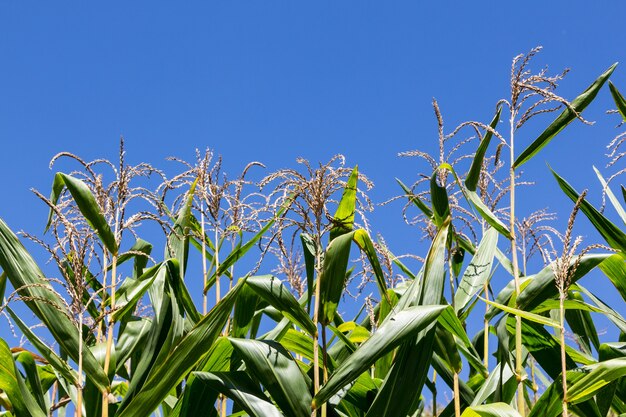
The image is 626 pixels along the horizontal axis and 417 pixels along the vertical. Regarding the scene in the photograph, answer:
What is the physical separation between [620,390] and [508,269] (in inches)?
27.1

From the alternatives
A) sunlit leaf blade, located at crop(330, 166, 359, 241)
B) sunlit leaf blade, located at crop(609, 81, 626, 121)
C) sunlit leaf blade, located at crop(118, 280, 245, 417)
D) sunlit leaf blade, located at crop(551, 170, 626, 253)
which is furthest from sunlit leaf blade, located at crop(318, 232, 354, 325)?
sunlit leaf blade, located at crop(609, 81, 626, 121)

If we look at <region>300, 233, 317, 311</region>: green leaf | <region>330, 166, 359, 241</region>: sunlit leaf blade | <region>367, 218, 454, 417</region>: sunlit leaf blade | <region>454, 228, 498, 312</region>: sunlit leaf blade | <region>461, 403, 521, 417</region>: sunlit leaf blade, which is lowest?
<region>461, 403, 521, 417</region>: sunlit leaf blade

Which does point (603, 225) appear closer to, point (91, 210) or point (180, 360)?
point (180, 360)

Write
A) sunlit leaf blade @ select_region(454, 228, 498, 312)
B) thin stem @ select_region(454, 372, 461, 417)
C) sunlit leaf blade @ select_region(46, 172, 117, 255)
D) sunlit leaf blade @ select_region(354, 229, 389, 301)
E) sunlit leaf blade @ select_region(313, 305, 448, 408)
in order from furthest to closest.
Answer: sunlit leaf blade @ select_region(454, 228, 498, 312), thin stem @ select_region(454, 372, 461, 417), sunlit leaf blade @ select_region(46, 172, 117, 255), sunlit leaf blade @ select_region(354, 229, 389, 301), sunlit leaf blade @ select_region(313, 305, 448, 408)

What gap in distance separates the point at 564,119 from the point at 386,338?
1.19m

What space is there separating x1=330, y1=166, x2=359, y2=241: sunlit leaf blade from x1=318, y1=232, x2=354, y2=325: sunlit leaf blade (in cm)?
20

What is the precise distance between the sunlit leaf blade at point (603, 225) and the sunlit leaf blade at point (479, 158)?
31 cm

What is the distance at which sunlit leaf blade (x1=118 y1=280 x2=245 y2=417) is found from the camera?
2467 mm

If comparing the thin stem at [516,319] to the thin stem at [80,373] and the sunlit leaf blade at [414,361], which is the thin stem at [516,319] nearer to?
the sunlit leaf blade at [414,361]

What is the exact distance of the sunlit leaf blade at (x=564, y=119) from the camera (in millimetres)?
2969

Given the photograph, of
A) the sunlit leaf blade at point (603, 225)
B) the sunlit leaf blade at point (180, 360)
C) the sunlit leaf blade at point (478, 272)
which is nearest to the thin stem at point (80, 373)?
the sunlit leaf blade at point (180, 360)

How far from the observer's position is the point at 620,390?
3.29 metres

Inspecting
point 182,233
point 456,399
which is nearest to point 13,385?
point 182,233

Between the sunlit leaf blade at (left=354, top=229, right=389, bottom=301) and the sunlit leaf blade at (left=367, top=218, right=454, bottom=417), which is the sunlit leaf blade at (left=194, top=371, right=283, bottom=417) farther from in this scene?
the sunlit leaf blade at (left=354, top=229, right=389, bottom=301)
